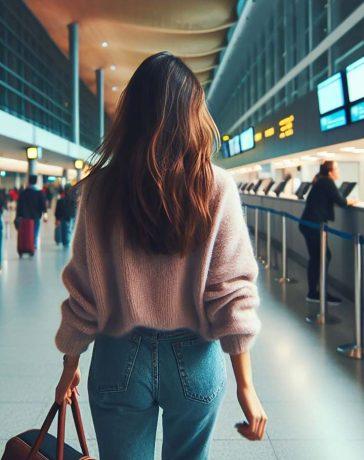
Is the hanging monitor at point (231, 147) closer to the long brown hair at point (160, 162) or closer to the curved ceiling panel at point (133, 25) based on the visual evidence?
the curved ceiling panel at point (133, 25)

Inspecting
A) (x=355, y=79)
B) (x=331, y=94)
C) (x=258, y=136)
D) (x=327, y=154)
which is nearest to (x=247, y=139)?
(x=258, y=136)

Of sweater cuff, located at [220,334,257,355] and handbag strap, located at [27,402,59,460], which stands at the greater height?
sweater cuff, located at [220,334,257,355]

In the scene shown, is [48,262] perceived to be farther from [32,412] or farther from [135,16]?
[135,16]

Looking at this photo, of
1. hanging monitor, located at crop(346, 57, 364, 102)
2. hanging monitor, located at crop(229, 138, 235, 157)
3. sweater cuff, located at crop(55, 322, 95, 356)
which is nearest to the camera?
sweater cuff, located at crop(55, 322, 95, 356)

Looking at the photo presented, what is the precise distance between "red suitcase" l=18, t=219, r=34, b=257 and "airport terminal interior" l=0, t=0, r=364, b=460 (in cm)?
5

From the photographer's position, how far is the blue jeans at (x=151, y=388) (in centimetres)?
137

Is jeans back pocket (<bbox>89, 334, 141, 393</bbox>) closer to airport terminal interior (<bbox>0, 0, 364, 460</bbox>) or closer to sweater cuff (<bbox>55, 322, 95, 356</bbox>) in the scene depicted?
sweater cuff (<bbox>55, 322, 95, 356</bbox>)

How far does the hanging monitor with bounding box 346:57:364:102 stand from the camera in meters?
8.27

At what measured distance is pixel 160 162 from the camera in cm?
136

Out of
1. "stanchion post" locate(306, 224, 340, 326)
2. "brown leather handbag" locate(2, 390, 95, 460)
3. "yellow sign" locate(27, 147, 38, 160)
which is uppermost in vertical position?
"yellow sign" locate(27, 147, 38, 160)

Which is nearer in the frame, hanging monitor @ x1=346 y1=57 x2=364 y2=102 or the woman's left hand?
the woman's left hand

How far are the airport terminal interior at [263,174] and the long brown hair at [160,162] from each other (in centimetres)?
18

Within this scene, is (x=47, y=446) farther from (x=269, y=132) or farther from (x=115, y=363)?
(x=269, y=132)

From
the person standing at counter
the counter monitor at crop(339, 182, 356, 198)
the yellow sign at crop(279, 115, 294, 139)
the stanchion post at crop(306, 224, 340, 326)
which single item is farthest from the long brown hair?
the yellow sign at crop(279, 115, 294, 139)
